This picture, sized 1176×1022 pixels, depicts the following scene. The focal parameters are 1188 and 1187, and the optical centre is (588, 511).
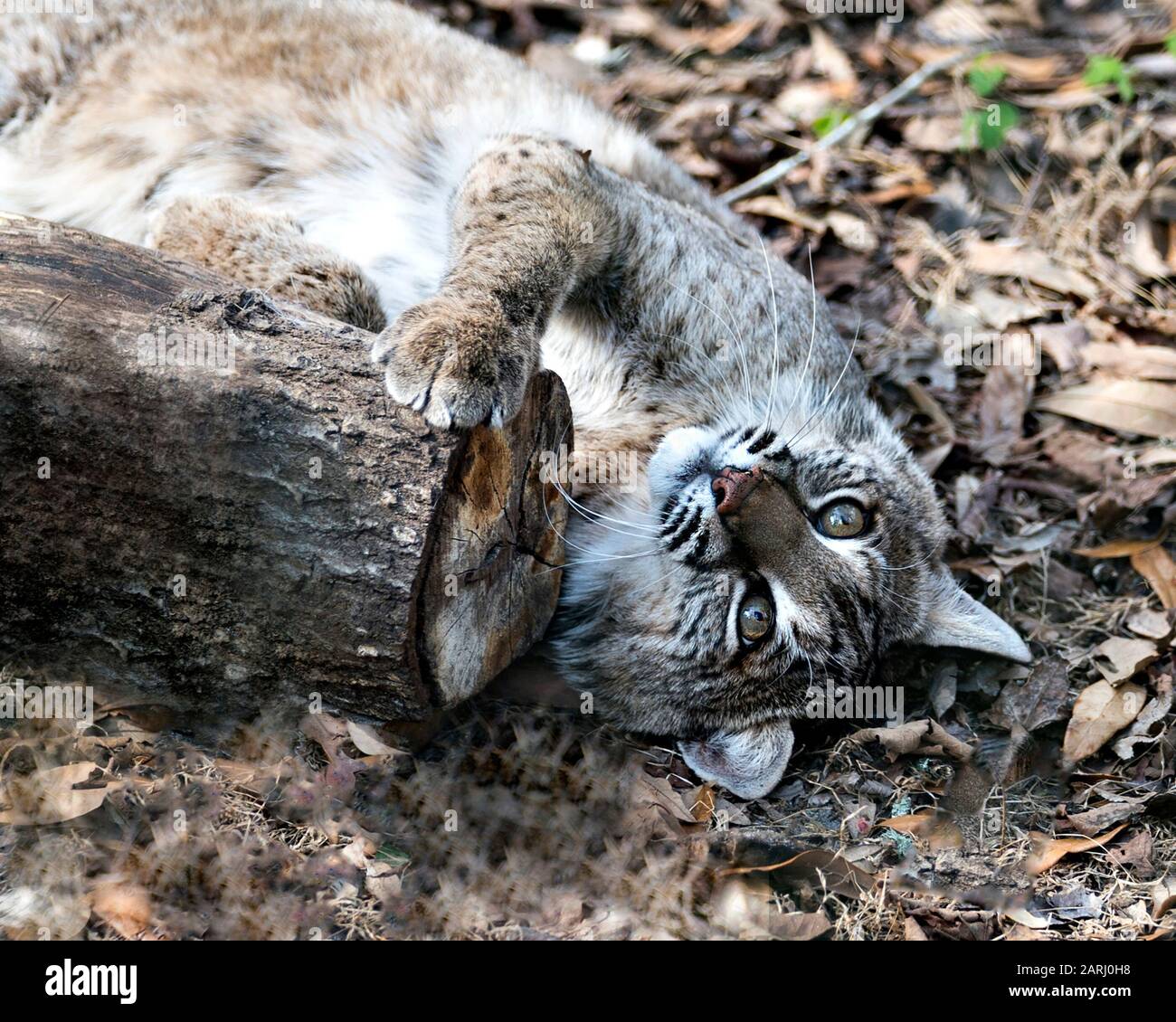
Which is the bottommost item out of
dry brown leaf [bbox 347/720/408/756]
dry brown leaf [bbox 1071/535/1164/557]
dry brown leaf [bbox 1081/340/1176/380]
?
dry brown leaf [bbox 347/720/408/756]

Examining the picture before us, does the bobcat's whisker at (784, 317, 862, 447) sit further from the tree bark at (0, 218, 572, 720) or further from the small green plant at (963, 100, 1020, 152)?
the small green plant at (963, 100, 1020, 152)

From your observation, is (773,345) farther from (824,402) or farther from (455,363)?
(455,363)

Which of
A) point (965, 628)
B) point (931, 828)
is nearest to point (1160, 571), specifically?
point (965, 628)

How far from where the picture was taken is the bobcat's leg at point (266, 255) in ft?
14.0

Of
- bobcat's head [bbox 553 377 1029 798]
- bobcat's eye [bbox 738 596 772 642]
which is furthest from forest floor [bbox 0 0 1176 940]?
bobcat's eye [bbox 738 596 772 642]

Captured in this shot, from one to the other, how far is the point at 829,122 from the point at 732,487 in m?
3.69

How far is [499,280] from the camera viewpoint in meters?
4.01

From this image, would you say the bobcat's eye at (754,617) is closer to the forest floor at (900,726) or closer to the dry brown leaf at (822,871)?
the forest floor at (900,726)

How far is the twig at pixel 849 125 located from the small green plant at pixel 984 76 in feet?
0.62

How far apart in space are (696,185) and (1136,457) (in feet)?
7.92

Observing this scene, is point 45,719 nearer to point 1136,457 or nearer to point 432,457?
point 432,457

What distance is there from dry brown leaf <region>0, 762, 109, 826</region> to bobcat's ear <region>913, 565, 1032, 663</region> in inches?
119

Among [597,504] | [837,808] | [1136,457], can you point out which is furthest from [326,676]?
[1136,457]

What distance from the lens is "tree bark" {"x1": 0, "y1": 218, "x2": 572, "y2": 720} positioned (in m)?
3.26
